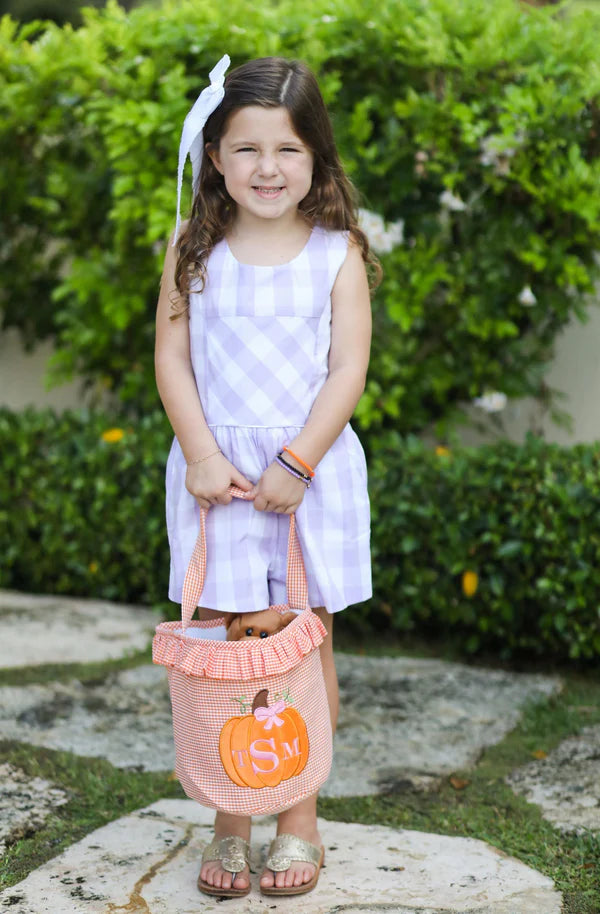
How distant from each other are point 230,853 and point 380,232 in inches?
85.4

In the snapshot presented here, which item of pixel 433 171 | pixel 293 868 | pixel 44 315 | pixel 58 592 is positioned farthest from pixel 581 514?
pixel 44 315

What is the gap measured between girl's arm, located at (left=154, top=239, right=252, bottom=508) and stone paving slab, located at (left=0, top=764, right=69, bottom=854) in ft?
2.52

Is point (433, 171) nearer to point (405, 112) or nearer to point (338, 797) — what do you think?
point (405, 112)

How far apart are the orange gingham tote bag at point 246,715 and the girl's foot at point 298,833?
4.8 inches

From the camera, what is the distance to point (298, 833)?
1942 millimetres

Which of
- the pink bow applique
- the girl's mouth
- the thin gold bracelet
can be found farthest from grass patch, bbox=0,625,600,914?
the girl's mouth

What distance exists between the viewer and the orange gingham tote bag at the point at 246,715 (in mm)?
1774

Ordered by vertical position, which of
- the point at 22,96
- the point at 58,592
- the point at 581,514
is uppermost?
the point at 22,96

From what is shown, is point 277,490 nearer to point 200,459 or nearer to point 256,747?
point 200,459

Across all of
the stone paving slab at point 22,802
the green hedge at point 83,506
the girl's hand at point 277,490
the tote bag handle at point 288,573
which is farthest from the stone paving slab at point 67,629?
the girl's hand at point 277,490

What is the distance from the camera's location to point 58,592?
3.96m

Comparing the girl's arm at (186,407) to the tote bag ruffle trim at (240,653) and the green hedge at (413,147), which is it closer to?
the tote bag ruffle trim at (240,653)

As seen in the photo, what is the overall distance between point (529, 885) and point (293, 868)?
1.41 ft

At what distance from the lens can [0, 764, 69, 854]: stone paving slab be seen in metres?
2.04
